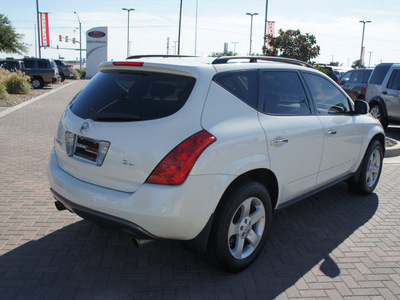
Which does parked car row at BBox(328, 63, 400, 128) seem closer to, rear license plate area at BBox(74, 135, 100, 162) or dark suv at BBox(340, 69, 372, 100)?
dark suv at BBox(340, 69, 372, 100)

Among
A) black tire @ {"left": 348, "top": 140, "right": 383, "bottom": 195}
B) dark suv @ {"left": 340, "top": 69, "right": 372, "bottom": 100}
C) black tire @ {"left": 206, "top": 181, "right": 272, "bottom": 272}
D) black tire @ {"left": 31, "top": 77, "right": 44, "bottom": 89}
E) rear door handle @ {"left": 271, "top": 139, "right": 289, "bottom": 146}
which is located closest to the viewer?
black tire @ {"left": 206, "top": 181, "right": 272, "bottom": 272}

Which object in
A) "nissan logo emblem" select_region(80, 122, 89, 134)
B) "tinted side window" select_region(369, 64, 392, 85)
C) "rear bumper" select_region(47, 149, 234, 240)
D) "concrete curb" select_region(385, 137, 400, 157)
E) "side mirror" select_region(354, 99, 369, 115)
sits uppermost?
"tinted side window" select_region(369, 64, 392, 85)

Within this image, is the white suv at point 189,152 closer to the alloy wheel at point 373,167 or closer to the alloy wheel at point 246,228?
the alloy wheel at point 246,228

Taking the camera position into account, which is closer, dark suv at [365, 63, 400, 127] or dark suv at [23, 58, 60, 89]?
dark suv at [365, 63, 400, 127]

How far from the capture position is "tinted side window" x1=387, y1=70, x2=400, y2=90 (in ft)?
35.4

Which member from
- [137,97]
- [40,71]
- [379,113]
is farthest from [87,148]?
[40,71]

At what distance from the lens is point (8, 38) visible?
32219mm

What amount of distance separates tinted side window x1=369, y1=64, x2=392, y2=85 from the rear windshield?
1005 centimetres

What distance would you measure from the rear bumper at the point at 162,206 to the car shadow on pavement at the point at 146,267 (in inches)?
22.3

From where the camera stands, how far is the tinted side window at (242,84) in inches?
125

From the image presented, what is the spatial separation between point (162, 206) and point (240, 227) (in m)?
0.85

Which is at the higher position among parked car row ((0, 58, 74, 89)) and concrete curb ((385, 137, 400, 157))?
parked car row ((0, 58, 74, 89))

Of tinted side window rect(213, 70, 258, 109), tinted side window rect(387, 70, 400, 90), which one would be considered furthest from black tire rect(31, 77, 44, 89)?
tinted side window rect(213, 70, 258, 109)

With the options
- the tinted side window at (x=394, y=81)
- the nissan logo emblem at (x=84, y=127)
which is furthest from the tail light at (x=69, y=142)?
the tinted side window at (x=394, y=81)
